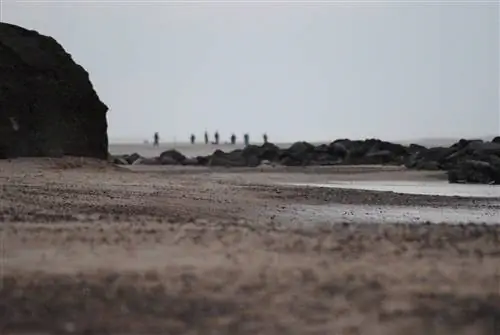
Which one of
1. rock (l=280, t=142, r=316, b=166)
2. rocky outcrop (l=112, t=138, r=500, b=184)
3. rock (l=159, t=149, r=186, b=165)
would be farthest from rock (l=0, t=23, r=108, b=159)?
rock (l=159, t=149, r=186, b=165)

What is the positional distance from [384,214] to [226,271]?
4.46 meters

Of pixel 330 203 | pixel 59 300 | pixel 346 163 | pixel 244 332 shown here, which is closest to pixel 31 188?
pixel 330 203

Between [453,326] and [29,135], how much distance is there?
11.3 metres

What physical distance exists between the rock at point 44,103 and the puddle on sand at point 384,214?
6.43 m

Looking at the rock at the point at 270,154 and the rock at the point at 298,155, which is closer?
Result: the rock at the point at 298,155

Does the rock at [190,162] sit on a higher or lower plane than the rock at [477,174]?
higher

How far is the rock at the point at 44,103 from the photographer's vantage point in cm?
1375

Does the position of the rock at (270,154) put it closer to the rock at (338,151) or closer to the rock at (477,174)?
the rock at (338,151)

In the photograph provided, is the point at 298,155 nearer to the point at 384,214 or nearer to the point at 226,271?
the point at 384,214

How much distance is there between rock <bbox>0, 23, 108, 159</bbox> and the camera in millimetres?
13750

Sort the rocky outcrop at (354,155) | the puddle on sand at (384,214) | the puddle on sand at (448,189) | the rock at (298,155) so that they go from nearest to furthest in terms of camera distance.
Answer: the puddle on sand at (384,214)
the puddle on sand at (448,189)
the rocky outcrop at (354,155)
the rock at (298,155)

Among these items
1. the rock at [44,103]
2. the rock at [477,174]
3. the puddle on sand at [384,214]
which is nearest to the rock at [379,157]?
the rock at [477,174]

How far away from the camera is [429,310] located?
13.8ft

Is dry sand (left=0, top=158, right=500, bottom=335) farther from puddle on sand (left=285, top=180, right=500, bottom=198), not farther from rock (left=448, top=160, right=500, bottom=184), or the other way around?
rock (left=448, top=160, right=500, bottom=184)
